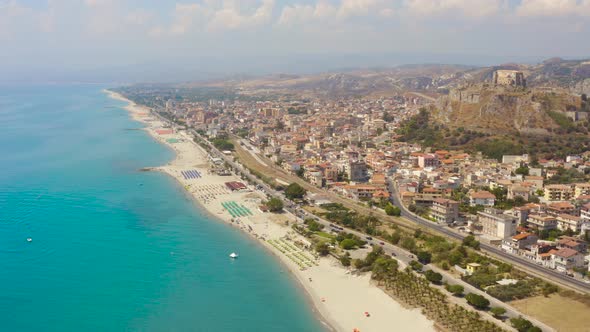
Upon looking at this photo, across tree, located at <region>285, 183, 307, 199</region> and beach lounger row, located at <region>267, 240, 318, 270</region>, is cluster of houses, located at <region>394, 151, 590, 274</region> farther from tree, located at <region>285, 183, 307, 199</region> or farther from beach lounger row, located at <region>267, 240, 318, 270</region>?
beach lounger row, located at <region>267, 240, 318, 270</region>

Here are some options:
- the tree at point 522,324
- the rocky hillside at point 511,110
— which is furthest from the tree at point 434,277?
the rocky hillside at point 511,110

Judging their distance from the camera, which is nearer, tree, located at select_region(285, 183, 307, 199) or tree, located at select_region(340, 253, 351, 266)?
tree, located at select_region(340, 253, 351, 266)

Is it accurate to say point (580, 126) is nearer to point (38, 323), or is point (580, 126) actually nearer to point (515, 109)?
point (515, 109)

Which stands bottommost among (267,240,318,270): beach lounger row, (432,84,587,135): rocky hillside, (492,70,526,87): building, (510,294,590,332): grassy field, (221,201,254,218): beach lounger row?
(267,240,318,270): beach lounger row

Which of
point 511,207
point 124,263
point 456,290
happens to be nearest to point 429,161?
point 511,207

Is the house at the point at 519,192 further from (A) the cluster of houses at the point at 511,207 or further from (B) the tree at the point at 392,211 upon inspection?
(B) the tree at the point at 392,211

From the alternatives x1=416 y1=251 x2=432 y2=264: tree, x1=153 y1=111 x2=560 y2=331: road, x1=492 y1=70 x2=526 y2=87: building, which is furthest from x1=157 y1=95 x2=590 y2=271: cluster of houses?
x1=492 y1=70 x2=526 y2=87: building

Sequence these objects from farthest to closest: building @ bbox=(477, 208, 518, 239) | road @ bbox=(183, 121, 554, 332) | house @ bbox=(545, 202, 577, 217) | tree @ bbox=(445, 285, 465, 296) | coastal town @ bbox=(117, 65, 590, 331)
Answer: house @ bbox=(545, 202, 577, 217) < building @ bbox=(477, 208, 518, 239) < coastal town @ bbox=(117, 65, 590, 331) < tree @ bbox=(445, 285, 465, 296) < road @ bbox=(183, 121, 554, 332)
